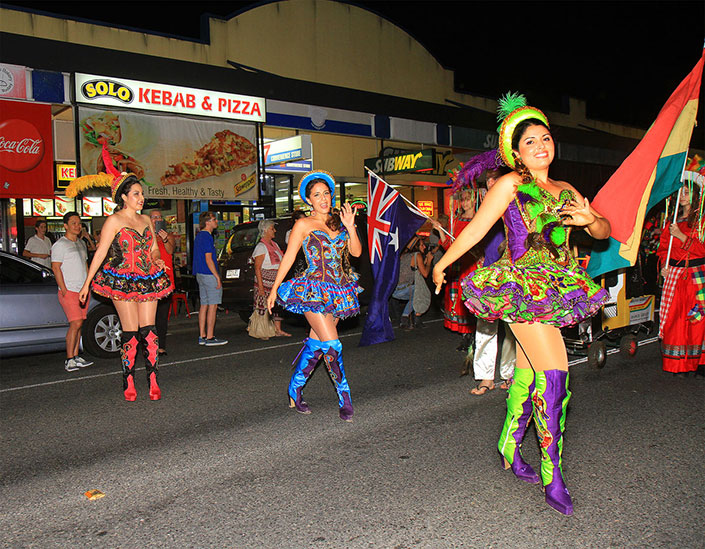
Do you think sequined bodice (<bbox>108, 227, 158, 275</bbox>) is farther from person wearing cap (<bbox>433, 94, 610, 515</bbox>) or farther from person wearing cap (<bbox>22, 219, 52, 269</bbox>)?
person wearing cap (<bbox>22, 219, 52, 269</bbox>)

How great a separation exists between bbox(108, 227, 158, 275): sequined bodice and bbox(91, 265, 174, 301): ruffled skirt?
5cm

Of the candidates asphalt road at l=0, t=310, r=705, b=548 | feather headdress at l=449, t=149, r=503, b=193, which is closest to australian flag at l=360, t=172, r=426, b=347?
asphalt road at l=0, t=310, r=705, b=548

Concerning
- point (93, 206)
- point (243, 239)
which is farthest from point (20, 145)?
point (243, 239)

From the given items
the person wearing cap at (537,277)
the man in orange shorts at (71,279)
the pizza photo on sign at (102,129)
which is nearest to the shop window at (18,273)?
the man in orange shorts at (71,279)

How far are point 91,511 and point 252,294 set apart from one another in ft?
23.3

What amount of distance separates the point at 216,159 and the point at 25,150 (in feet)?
14.7

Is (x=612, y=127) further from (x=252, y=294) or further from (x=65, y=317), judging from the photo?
(x=65, y=317)

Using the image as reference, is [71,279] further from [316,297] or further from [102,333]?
[316,297]

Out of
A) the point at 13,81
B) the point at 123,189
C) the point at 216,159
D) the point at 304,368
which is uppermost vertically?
the point at 13,81

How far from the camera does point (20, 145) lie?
12945 millimetres

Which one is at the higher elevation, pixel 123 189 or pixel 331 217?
pixel 123 189

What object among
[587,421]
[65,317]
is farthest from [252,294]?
[587,421]

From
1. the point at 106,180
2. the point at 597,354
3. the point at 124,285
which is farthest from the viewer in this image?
the point at 597,354

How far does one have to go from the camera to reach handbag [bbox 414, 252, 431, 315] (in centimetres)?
1041
